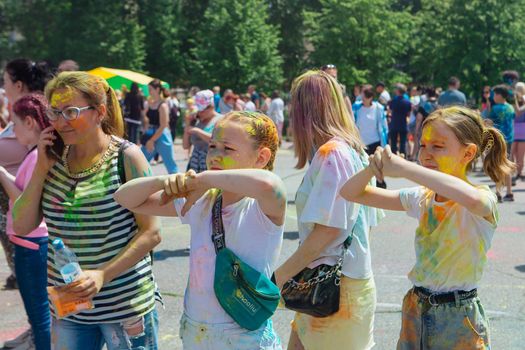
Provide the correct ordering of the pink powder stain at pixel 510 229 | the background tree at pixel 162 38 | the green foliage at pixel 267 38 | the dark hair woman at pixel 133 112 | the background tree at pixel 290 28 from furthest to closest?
the background tree at pixel 290 28, the background tree at pixel 162 38, the green foliage at pixel 267 38, the dark hair woman at pixel 133 112, the pink powder stain at pixel 510 229

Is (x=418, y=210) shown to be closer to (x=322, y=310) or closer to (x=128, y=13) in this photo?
(x=322, y=310)

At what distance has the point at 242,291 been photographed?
2586 millimetres

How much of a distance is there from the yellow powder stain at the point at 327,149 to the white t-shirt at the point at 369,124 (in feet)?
26.4

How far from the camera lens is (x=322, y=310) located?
3.15 metres

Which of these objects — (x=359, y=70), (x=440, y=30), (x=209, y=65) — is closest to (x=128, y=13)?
(x=209, y=65)

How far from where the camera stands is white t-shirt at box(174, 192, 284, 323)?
2.65 metres

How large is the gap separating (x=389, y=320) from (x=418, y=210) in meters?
2.49

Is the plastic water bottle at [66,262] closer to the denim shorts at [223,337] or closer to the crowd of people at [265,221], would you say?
the crowd of people at [265,221]

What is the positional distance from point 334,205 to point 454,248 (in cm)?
54

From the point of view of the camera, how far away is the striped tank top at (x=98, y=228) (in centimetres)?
304

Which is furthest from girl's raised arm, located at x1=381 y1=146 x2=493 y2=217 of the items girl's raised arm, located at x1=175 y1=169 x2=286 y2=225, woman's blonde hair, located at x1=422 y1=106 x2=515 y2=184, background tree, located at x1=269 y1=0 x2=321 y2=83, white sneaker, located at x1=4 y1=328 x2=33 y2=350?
background tree, located at x1=269 y1=0 x2=321 y2=83

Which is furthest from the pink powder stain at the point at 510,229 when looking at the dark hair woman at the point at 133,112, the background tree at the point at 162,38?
the background tree at the point at 162,38

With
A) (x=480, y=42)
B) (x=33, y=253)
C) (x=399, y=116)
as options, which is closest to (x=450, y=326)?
(x=33, y=253)

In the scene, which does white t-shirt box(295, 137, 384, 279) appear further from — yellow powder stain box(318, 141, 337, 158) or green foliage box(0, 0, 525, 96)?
green foliage box(0, 0, 525, 96)
